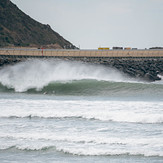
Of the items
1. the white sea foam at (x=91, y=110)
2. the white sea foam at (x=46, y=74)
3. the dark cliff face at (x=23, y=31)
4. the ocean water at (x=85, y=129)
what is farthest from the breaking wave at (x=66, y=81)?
the dark cliff face at (x=23, y=31)

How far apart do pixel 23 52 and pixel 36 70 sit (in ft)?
62.4

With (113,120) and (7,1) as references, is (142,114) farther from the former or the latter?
(7,1)

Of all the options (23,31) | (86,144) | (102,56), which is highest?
(23,31)

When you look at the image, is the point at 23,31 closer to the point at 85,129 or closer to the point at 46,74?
the point at 46,74

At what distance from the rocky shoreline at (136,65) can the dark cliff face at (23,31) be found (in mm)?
37261

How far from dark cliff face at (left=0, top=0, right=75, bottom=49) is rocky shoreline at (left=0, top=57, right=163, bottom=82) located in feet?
122

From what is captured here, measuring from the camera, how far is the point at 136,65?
198ft

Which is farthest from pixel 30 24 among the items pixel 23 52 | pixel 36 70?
pixel 36 70

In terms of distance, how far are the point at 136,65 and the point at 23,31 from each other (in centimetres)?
5256

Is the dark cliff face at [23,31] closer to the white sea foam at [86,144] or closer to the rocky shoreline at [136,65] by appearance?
→ the rocky shoreline at [136,65]

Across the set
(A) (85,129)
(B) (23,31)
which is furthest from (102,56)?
(A) (85,129)

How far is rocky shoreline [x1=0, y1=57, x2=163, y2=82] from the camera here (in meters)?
55.5

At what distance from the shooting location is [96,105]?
84.1ft

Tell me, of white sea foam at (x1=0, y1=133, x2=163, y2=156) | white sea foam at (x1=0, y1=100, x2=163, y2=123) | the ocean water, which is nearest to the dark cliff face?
the ocean water
